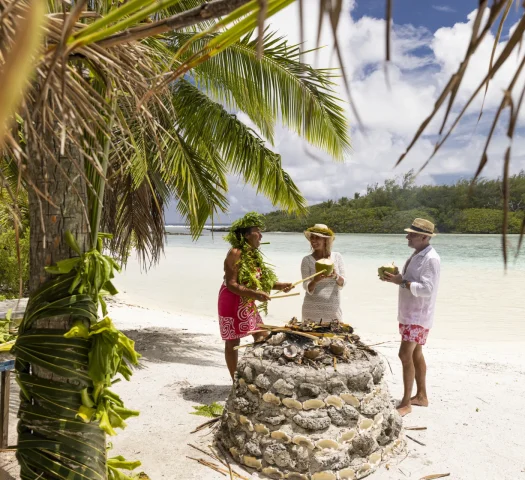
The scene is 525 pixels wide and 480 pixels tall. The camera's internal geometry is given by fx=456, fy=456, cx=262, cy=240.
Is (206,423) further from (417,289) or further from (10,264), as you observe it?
(10,264)

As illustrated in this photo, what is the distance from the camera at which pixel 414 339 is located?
4035mm

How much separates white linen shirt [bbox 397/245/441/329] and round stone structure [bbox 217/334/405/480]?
35.3 inches

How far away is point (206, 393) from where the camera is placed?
476 centimetres

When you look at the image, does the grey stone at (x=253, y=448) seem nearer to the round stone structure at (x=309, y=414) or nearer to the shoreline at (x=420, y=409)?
the round stone structure at (x=309, y=414)

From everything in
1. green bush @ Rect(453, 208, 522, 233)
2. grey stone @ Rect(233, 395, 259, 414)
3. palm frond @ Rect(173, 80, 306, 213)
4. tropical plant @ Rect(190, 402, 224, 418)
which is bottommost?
tropical plant @ Rect(190, 402, 224, 418)

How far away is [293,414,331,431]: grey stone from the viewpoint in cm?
292

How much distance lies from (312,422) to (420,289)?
5.32 feet

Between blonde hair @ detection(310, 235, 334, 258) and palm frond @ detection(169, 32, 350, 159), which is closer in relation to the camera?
blonde hair @ detection(310, 235, 334, 258)

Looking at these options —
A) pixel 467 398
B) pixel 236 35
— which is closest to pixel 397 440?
pixel 467 398

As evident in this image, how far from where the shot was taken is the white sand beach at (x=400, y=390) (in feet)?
10.8

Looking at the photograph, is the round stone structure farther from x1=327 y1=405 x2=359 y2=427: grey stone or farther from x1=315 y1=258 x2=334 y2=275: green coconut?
x1=315 y1=258 x2=334 y2=275: green coconut

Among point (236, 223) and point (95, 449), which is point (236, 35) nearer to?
point (95, 449)

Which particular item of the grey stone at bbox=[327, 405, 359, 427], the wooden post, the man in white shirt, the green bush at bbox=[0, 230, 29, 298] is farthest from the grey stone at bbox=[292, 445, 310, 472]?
the green bush at bbox=[0, 230, 29, 298]

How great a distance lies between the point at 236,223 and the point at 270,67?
8.78 ft
